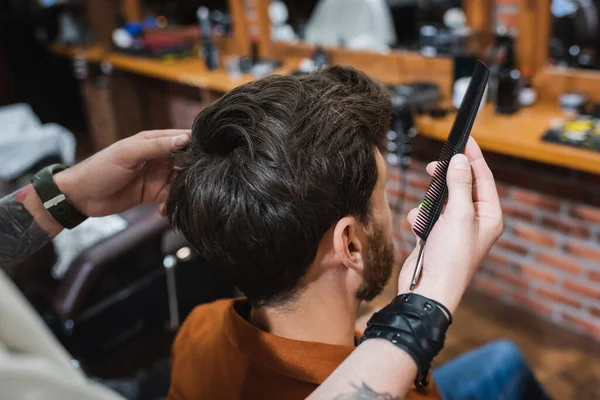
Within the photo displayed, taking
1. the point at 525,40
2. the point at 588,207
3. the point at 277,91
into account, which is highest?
the point at 277,91

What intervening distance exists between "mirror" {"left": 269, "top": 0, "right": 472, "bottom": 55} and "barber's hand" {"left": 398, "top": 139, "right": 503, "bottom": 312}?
1911 millimetres

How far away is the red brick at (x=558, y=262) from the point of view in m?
2.29

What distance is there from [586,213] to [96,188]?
1830mm

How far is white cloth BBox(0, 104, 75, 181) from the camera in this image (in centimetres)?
282

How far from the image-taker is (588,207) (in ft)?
7.05

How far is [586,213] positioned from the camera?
2.16 m

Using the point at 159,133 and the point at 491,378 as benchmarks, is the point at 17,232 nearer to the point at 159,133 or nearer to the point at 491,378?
the point at 159,133

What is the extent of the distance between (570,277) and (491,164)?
1.86 ft

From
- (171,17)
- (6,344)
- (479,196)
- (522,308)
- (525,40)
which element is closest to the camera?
(6,344)

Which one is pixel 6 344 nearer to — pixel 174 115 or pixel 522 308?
pixel 522 308

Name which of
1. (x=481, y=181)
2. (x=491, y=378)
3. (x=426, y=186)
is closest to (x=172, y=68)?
(x=426, y=186)

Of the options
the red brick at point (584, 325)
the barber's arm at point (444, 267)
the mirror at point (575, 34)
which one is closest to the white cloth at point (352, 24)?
the mirror at point (575, 34)

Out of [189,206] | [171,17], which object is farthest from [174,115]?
[189,206]

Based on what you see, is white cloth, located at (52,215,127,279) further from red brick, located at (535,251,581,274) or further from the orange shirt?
red brick, located at (535,251,581,274)
